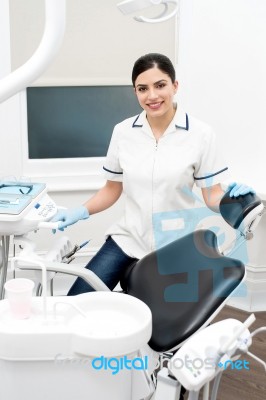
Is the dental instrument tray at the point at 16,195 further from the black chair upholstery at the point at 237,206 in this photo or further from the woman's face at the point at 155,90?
the black chair upholstery at the point at 237,206

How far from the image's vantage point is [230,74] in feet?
8.23

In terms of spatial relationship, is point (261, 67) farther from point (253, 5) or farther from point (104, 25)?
point (104, 25)

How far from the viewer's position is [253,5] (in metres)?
2.46

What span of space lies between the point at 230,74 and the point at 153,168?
1002 mm

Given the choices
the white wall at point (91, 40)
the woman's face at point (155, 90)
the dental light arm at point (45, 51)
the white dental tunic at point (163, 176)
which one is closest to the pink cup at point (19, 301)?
the dental light arm at point (45, 51)

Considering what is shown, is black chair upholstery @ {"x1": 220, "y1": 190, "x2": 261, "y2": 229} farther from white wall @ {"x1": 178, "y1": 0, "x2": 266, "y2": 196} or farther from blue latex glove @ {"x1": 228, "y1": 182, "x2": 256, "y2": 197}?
white wall @ {"x1": 178, "y1": 0, "x2": 266, "y2": 196}

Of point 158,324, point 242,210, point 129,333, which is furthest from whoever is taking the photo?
point 242,210

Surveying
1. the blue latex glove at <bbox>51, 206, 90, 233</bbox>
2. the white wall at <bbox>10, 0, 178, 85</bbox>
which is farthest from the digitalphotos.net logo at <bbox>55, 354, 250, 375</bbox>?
the white wall at <bbox>10, 0, 178, 85</bbox>

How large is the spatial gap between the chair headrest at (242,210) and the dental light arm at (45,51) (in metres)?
0.70

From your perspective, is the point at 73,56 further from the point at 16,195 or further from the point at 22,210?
the point at 22,210

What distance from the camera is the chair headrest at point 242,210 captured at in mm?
1337

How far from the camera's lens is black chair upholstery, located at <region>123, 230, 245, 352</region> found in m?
1.21

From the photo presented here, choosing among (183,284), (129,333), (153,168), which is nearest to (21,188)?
(153,168)

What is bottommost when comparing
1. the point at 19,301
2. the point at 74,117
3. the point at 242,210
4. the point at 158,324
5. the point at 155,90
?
the point at 158,324
